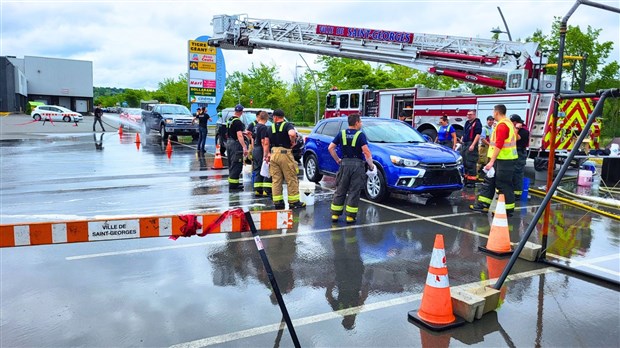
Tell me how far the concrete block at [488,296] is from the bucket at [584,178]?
939 cm

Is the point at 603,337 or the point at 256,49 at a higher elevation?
the point at 256,49

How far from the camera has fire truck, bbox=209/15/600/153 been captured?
13.5m

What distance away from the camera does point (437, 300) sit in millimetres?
3895

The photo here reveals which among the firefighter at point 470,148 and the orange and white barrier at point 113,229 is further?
the firefighter at point 470,148

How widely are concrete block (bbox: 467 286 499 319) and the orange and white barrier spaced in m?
2.00

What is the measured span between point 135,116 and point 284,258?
3317 cm

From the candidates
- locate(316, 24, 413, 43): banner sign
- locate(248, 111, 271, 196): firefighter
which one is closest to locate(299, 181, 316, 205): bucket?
locate(248, 111, 271, 196): firefighter

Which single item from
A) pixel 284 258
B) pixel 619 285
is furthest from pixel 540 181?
pixel 284 258

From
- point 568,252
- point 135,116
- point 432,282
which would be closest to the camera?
point 432,282

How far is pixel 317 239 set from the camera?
6375mm

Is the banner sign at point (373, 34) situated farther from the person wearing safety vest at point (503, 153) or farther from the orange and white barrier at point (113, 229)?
the orange and white barrier at point (113, 229)

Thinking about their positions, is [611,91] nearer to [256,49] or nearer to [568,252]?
[568,252]

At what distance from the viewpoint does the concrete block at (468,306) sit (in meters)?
3.93

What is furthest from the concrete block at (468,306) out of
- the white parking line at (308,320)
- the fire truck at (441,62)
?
the fire truck at (441,62)
